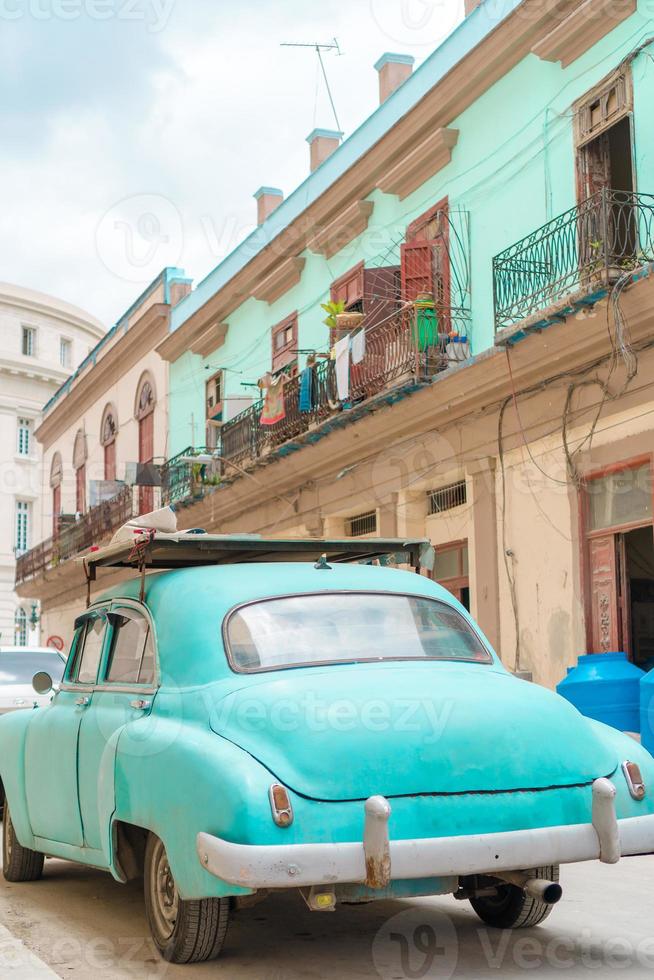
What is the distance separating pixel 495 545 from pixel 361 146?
6957mm

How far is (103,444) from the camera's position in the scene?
3250 cm

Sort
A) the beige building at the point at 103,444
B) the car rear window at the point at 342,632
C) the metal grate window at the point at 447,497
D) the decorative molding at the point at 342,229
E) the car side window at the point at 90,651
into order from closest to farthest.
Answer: the car rear window at the point at 342,632
the car side window at the point at 90,651
the metal grate window at the point at 447,497
the decorative molding at the point at 342,229
the beige building at the point at 103,444

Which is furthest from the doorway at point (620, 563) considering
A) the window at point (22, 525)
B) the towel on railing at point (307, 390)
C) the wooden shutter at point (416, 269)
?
the window at point (22, 525)

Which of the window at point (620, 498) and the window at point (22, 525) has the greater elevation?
the window at point (22, 525)

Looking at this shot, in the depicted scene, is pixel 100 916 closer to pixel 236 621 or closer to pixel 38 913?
pixel 38 913

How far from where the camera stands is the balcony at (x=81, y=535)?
28.1 meters

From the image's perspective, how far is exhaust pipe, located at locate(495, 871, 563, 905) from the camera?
15.8 ft

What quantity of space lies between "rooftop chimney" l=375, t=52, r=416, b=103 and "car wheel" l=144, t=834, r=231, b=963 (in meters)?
16.0

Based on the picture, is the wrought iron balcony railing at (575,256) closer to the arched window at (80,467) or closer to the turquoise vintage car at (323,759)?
the turquoise vintage car at (323,759)

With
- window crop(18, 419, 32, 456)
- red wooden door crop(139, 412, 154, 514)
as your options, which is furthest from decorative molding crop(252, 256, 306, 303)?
window crop(18, 419, 32, 456)

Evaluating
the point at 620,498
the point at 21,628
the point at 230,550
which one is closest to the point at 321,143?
the point at 620,498

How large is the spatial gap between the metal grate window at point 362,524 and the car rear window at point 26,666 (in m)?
6.94

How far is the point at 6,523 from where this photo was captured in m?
55.6

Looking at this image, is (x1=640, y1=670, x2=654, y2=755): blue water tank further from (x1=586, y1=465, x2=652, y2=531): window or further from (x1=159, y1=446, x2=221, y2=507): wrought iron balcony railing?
(x1=159, y1=446, x2=221, y2=507): wrought iron balcony railing
